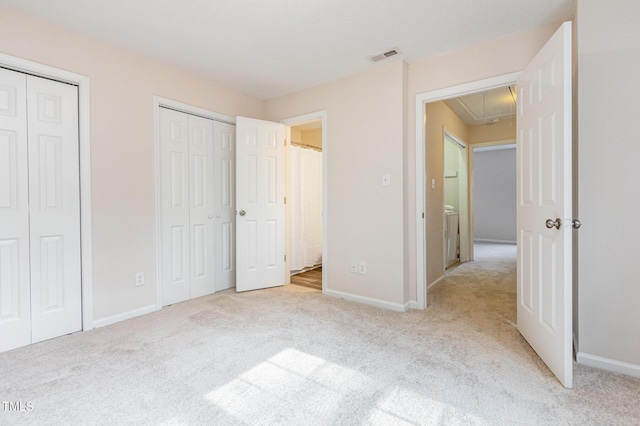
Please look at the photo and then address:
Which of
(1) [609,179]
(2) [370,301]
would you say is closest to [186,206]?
(2) [370,301]

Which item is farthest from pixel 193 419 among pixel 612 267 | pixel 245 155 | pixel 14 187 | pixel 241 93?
pixel 241 93

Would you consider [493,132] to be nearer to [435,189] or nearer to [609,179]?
[435,189]

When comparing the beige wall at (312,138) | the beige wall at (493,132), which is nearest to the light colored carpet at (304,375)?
the beige wall at (312,138)

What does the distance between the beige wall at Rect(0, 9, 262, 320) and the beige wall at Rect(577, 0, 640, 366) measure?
3.37 meters

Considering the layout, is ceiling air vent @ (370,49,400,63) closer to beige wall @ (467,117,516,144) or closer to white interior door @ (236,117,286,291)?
white interior door @ (236,117,286,291)

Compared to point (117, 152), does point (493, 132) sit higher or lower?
higher

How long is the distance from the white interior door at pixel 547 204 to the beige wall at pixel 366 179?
0.99 meters

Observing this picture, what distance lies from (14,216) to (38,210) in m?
0.13

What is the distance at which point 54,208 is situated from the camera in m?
2.31

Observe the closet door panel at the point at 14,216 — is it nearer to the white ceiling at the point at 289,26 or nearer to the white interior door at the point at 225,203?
Answer: the white ceiling at the point at 289,26

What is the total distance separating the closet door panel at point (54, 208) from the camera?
2.23m

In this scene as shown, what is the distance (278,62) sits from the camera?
291 centimetres

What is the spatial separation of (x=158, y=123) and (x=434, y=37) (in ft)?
8.51

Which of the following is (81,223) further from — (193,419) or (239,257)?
(193,419)
